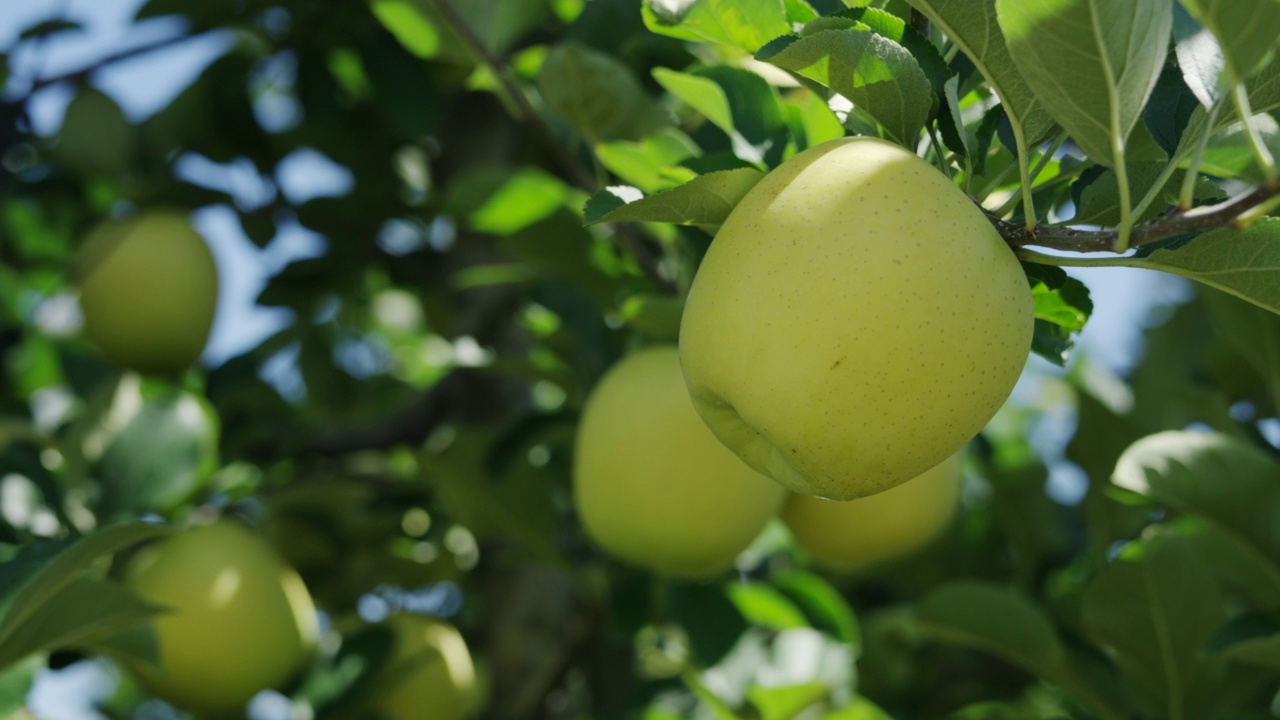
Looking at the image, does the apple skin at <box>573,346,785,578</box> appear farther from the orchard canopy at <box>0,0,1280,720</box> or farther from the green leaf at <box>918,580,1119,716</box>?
the green leaf at <box>918,580,1119,716</box>

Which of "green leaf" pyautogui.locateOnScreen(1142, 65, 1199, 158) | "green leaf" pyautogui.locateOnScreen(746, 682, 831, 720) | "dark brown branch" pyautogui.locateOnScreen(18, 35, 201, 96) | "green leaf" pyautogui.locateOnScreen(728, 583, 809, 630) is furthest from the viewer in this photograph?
"dark brown branch" pyautogui.locateOnScreen(18, 35, 201, 96)

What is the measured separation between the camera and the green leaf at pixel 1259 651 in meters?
0.94

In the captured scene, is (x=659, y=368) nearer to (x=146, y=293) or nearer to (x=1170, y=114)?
(x=1170, y=114)

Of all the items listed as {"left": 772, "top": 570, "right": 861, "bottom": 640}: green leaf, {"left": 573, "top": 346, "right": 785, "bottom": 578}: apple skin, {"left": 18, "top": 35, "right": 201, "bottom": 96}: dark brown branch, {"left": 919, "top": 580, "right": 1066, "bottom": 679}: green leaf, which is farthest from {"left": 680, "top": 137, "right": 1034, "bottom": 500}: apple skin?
{"left": 18, "top": 35, "right": 201, "bottom": 96}: dark brown branch

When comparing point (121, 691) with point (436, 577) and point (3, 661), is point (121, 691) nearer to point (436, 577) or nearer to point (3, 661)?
point (436, 577)

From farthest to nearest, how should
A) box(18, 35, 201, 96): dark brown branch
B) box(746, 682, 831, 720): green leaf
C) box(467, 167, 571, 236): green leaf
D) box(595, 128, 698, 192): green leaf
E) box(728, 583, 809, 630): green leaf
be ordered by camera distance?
box(18, 35, 201, 96): dark brown branch → box(728, 583, 809, 630): green leaf → box(746, 682, 831, 720): green leaf → box(467, 167, 571, 236): green leaf → box(595, 128, 698, 192): green leaf

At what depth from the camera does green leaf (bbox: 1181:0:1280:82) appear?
1.77 ft

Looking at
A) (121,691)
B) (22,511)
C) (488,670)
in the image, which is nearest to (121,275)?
(22,511)

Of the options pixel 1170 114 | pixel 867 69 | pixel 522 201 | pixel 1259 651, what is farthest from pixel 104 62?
pixel 1259 651

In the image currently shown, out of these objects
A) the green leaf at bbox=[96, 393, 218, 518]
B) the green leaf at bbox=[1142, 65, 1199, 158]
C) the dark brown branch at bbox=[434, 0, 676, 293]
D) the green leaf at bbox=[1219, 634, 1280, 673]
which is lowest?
the green leaf at bbox=[96, 393, 218, 518]

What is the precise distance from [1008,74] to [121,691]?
253 cm

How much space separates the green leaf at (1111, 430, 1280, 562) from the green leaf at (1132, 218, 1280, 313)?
1.24 feet

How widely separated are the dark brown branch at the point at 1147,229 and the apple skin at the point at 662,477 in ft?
1.50

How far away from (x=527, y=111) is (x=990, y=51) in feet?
2.16
